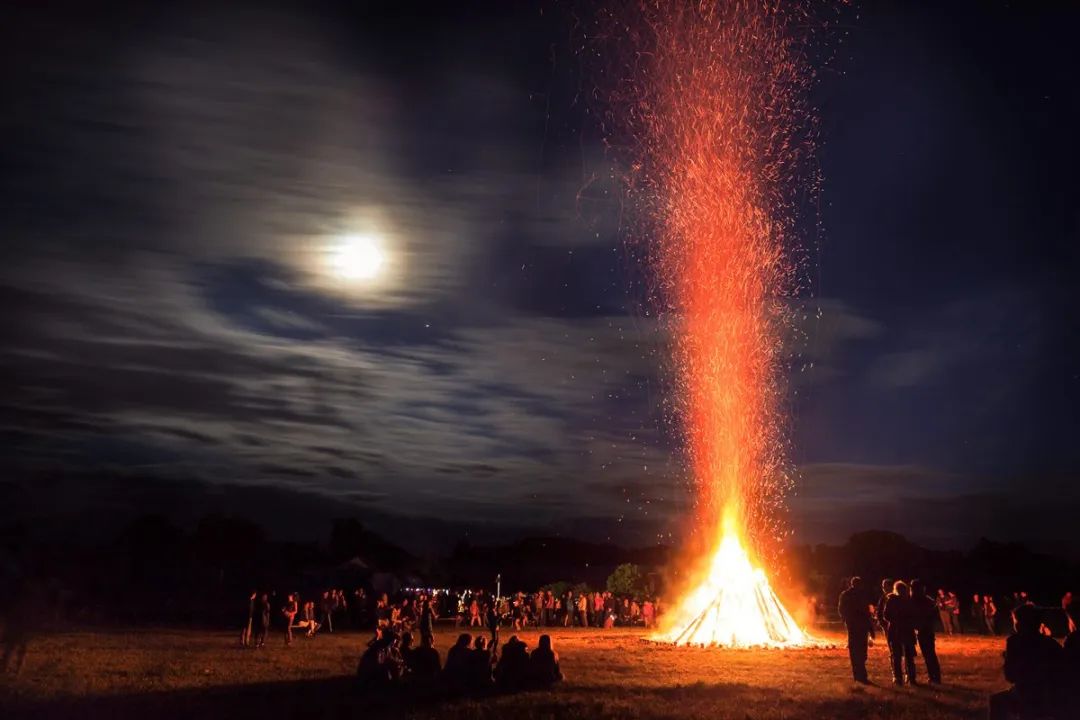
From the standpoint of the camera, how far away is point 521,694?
47.8 ft

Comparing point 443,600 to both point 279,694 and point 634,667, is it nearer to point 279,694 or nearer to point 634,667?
point 634,667

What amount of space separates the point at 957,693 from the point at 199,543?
11356cm

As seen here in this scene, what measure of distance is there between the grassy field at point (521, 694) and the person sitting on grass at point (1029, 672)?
12.1 ft

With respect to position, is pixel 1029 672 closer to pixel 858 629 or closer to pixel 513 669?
pixel 858 629

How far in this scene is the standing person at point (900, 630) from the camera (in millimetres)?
15234

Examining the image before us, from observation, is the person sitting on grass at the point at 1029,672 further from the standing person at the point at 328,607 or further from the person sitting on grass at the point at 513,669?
the standing person at the point at 328,607

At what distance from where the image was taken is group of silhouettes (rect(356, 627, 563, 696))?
1497 cm

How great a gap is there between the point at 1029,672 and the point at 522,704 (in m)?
7.06

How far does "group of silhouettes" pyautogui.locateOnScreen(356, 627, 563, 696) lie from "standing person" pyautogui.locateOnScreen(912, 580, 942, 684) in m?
6.09

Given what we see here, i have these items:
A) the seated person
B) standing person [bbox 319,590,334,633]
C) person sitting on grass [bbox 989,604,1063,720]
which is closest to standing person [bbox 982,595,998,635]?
standing person [bbox 319,590,334,633]

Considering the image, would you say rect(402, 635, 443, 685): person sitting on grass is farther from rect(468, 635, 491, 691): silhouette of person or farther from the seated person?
rect(468, 635, 491, 691): silhouette of person

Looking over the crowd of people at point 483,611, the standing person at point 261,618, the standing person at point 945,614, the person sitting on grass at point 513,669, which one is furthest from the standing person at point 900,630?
the crowd of people at point 483,611

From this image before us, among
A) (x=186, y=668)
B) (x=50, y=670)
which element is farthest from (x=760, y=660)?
(x=50, y=670)

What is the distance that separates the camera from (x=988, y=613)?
33688 millimetres
